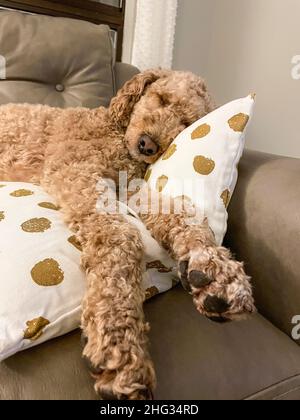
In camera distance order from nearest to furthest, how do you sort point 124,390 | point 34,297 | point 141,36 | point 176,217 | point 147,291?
point 124,390 < point 34,297 < point 147,291 < point 176,217 < point 141,36

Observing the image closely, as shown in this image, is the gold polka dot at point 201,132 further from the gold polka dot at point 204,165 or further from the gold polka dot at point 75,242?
the gold polka dot at point 75,242

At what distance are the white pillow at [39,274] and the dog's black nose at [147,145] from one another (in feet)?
1.14

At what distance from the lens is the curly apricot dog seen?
62cm

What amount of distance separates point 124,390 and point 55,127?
0.99 m

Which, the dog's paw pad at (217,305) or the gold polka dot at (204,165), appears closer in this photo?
the dog's paw pad at (217,305)

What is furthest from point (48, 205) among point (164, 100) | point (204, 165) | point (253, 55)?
point (253, 55)

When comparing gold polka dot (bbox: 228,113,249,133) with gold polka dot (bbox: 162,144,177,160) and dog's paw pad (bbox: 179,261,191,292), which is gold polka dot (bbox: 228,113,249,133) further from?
dog's paw pad (bbox: 179,261,191,292)

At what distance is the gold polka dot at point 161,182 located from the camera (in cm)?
105

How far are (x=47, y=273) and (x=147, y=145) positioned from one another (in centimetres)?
61

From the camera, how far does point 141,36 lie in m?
2.16

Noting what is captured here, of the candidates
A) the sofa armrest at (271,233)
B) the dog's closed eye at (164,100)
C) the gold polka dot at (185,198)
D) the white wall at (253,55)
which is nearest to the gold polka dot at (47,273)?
the gold polka dot at (185,198)

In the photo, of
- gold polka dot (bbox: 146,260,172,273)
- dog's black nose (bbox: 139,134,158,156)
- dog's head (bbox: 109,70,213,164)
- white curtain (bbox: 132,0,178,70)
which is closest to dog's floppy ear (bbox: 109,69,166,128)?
dog's head (bbox: 109,70,213,164)

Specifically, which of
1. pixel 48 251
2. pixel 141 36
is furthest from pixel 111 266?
pixel 141 36
